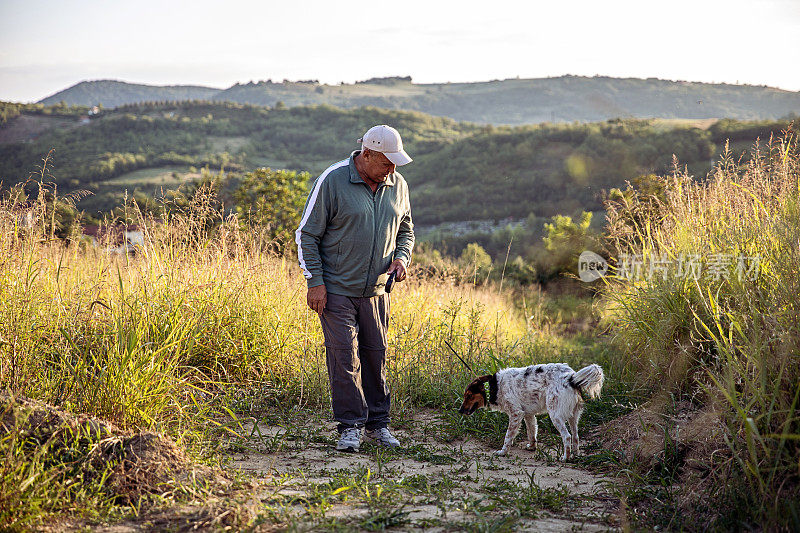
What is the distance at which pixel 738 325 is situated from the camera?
3.34 meters

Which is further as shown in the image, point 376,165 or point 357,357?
point 357,357

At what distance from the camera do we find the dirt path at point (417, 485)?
9.71ft

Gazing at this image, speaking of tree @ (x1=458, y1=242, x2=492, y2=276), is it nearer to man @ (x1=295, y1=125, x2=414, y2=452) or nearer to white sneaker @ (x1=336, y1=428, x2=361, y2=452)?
man @ (x1=295, y1=125, x2=414, y2=452)

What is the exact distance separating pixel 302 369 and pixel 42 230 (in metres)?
2.51

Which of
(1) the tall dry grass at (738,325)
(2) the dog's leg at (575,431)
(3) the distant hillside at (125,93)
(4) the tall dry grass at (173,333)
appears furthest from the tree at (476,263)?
(3) the distant hillside at (125,93)

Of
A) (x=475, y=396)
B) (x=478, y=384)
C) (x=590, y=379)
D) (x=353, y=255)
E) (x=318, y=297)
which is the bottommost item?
(x=475, y=396)

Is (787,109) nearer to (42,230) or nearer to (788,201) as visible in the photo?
(788,201)

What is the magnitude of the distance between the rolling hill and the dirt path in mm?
18867

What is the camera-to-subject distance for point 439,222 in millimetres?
40812

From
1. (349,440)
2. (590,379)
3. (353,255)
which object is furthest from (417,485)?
(353,255)

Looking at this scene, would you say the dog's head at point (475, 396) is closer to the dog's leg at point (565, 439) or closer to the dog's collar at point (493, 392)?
the dog's collar at point (493, 392)

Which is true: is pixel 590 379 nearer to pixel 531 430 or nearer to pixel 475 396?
pixel 531 430

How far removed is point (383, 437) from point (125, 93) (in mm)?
82996

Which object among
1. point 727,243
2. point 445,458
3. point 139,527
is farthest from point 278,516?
point 727,243
